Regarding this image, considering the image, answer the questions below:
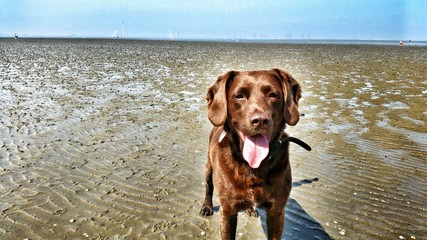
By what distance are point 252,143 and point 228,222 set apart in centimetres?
104

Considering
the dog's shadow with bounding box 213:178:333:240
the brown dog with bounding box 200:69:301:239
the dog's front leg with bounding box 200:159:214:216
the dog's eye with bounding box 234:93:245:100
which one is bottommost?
the dog's shadow with bounding box 213:178:333:240

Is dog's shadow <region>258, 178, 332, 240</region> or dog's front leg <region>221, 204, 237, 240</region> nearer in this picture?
dog's front leg <region>221, 204, 237, 240</region>

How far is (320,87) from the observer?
17.2 metres

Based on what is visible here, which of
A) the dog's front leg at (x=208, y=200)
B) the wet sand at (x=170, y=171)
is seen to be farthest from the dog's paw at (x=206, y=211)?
the wet sand at (x=170, y=171)

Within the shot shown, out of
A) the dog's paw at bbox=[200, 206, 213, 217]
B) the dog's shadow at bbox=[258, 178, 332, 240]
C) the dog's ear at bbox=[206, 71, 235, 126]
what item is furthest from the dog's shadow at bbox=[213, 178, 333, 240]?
the dog's ear at bbox=[206, 71, 235, 126]

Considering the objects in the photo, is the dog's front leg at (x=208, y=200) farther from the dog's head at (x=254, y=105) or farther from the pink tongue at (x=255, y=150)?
the pink tongue at (x=255, y=150)

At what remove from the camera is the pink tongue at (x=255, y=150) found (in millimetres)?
3527

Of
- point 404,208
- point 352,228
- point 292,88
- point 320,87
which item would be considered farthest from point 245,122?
point 320,87

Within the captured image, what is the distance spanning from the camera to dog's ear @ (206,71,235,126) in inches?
146

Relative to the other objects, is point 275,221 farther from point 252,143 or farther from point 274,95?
point 274,95

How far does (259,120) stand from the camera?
3344 mm

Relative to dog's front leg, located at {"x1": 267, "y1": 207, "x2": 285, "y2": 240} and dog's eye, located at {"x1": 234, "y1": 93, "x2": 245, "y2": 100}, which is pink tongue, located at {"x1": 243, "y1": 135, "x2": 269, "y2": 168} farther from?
dog's front leg, located at {"x1": 267, "y1": 207, "x2": 285, "y2": 240}

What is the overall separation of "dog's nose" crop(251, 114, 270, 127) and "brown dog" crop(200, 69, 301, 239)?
0.10m

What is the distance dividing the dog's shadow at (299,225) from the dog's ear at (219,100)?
2.10 m
